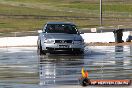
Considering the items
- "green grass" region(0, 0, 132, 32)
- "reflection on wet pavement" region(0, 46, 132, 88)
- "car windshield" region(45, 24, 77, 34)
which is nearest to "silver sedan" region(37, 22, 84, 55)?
"car windshield" region(45, 24, 77, 34)

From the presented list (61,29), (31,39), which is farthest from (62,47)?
(31,39)

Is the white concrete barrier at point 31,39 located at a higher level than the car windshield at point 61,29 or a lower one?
lower

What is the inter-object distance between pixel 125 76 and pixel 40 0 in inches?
4748

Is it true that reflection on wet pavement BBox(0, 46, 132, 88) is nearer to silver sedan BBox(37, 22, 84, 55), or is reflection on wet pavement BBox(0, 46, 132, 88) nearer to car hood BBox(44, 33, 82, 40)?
silver sedan BBox(37, 22, 84, 55)

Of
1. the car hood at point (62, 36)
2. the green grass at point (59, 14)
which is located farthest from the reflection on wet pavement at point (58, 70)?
the green grass at point (59, 14)

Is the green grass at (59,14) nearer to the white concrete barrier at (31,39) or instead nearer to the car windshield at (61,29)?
the white concrete barrier at (31,39)

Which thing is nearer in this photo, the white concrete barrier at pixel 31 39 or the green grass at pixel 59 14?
the white concrete barrier at pixel 31 39

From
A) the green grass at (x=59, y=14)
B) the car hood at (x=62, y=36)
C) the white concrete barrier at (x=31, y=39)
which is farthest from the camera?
the green grass at (x=59, y=14)

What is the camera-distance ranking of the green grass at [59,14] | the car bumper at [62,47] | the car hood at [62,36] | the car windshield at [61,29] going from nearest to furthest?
the car bumper at [62,47] < the car hood at [62,36] < the car windshield at [61,29] < the green grass at [59,14]

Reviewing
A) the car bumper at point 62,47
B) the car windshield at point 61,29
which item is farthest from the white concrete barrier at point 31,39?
the car bumper at point 62,47

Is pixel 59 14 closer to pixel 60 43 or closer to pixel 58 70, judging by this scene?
pixel 60 43

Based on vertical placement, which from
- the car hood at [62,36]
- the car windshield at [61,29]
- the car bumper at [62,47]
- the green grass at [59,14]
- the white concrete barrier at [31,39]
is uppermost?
the car windshield at [61,29]

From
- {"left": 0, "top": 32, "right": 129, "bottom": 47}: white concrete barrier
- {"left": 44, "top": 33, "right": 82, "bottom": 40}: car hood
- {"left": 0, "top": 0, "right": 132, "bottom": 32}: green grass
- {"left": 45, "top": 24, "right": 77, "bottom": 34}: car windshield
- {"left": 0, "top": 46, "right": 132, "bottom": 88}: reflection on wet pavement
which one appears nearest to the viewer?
{"left": 0, "top": 46, "right": 132, "bottom": 88}: reflection on wet pavement

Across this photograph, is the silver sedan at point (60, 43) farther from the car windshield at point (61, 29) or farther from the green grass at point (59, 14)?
the green grass at point (59, 14)
